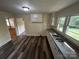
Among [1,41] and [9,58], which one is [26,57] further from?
[1,41]

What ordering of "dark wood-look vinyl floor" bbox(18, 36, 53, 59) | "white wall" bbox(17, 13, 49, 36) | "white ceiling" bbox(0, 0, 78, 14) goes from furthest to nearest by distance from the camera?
"white wall" bbox(17, 13, 49, 36) → "dark wood-look vinyl floor" bbox(18, 36, 53, 59) → "white ceiling" bbox(0, 0, 78, 14)

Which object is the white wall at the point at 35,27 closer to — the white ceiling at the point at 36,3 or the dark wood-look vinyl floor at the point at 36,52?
the dark wood-look vinyl floor at the point at 36,52

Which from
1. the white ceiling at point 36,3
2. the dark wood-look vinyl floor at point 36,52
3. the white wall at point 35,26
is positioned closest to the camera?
the white ceiling at point 36,3

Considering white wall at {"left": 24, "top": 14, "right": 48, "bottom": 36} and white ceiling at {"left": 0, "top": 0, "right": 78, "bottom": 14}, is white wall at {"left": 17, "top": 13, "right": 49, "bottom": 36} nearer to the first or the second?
white wall at {"left": 24, "top": 14, "right": 48, "bottom": 36}

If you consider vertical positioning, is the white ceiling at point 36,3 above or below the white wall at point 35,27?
above

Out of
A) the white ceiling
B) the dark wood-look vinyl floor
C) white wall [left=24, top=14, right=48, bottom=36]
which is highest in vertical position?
the white ceiling

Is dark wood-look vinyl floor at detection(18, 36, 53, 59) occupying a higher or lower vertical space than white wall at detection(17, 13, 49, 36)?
lower

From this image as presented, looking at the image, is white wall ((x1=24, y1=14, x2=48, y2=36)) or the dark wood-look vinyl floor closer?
the dark wood-look vinyl floor

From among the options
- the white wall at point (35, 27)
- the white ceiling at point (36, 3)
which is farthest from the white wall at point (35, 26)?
the white ceiling at point (36, 3)

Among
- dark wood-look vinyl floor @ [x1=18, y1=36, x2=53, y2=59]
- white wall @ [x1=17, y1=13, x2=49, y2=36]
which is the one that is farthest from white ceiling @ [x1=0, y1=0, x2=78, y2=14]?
white wall @ [x1=17, y1=13, x2=49, y2=36]

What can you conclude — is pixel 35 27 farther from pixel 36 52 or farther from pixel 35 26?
pixel 36 52

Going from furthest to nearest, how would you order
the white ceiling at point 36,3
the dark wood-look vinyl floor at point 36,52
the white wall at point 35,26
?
the white wall at point 35,26 → the dark wood-look vinyl floor at point 36,52 → the white ceiling at point 36,3

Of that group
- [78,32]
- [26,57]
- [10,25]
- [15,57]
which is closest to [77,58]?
[78,32]

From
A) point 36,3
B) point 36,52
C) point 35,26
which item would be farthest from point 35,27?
point 36,3
